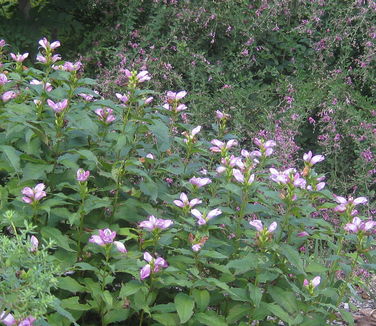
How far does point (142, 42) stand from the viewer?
6242mm

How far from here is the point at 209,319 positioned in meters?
2.40

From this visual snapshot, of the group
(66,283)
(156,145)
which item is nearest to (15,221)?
(66,283)

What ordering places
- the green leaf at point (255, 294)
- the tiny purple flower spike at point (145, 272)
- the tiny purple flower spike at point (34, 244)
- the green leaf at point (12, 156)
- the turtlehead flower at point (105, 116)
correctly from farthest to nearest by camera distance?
the turtlehead flower at point (105, 116), the green leaf at point (12, 156), the green leaf at point (255, 294), the tiny purple flower spike at point (145, 272), the tiny purple flower spike at point (34, 244)

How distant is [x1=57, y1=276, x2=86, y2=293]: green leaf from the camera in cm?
243

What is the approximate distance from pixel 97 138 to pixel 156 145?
242 millimetres

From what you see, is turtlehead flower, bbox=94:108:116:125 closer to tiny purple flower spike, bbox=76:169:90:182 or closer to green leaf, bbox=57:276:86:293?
tiny purple flower spike, bbox=76:169:90:182

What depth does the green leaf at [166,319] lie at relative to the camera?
2416 millimetres

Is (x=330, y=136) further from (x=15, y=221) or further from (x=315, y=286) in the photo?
(x=15, y=221)

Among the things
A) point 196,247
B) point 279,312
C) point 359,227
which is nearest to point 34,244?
point 196,247

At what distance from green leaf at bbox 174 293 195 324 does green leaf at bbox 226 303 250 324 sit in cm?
18

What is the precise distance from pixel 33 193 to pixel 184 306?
64cm

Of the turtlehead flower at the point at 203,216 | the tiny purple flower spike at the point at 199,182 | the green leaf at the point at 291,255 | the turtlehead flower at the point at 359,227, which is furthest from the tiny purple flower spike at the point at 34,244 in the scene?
the turtlehead flower at the point at 359,227

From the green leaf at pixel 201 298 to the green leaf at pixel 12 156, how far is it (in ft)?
2.55

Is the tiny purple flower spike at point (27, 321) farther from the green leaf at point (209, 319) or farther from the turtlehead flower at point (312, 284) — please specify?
the turtlehead flower at point (312, 284)
